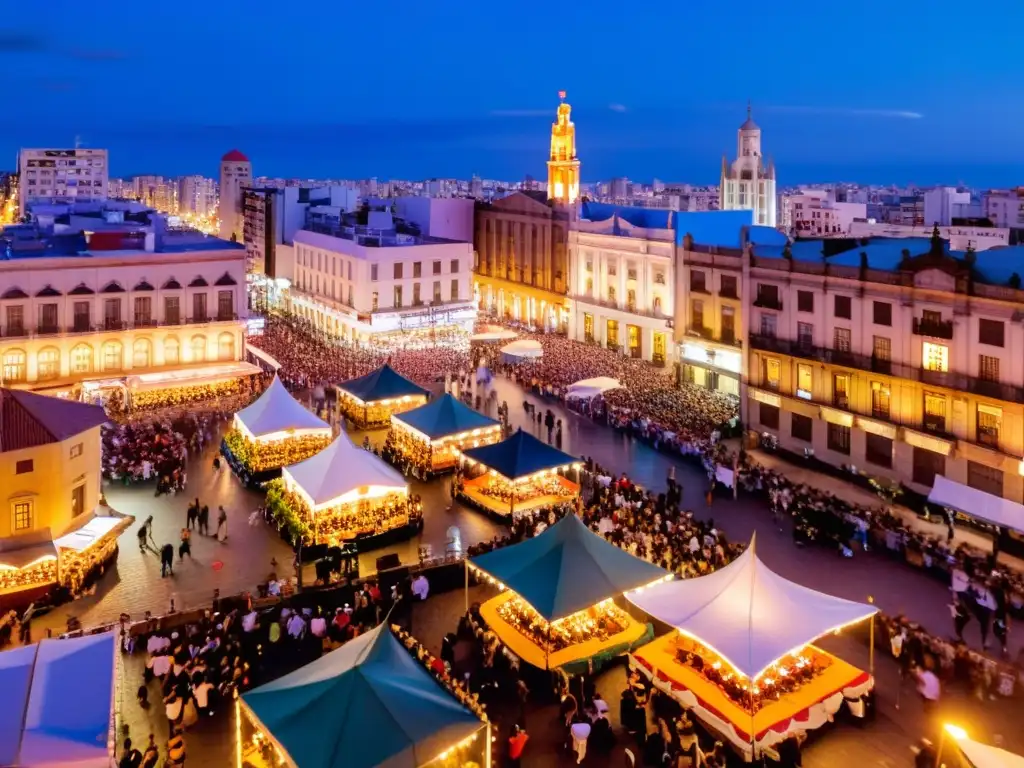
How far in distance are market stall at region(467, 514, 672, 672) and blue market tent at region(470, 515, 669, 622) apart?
16mm

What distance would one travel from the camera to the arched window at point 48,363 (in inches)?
1356

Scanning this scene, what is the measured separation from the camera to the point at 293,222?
6694 centimetres

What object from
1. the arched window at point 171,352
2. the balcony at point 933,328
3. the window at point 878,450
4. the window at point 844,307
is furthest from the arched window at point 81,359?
the balcony at point 933,328

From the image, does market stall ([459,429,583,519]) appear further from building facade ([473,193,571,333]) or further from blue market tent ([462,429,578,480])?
building facade ([473,193,571,333])

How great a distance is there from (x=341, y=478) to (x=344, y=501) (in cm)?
60

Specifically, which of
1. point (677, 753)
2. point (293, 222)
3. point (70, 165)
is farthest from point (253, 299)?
point (70, 165)

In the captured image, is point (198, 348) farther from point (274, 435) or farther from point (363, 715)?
point (363, 715)

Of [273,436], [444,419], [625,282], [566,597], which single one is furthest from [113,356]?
[625,282]

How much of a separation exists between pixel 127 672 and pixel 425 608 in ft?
19.9

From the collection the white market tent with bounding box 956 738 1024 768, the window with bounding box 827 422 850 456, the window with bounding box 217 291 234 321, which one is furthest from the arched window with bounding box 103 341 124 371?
the white market tent with bounding box 956 738 1024 768

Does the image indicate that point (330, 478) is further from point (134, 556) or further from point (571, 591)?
point (571, 591)

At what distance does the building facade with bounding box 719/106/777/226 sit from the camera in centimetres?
9375

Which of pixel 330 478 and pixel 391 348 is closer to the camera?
pixel 330 478

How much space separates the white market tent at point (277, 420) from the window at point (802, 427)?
54.9 ft
